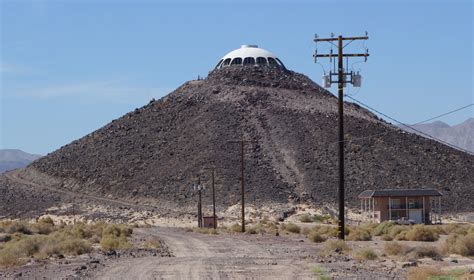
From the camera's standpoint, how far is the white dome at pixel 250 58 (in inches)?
6240

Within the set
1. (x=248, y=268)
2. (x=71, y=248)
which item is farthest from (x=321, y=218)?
(x=248, y=268)

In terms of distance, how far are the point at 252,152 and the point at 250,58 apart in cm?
3764

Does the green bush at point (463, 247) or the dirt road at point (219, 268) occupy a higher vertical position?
the green bush at point (463, 247)

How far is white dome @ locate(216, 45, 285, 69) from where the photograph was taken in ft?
520

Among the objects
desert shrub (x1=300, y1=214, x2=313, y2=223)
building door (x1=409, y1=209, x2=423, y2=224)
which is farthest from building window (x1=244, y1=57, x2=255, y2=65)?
building door (x1=409, y1=209, x2=423, y2=224)

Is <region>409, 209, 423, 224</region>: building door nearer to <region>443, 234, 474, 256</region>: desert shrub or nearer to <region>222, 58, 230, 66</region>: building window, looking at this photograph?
<region>443, 234, 474, 256</region>: desert shrub

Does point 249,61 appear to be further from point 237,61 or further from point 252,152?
point 252,152

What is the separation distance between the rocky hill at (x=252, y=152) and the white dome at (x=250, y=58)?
15.9ft

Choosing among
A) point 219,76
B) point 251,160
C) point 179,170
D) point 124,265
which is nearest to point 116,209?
point 179,170

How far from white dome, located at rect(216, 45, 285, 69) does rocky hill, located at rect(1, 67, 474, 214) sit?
15.9ft

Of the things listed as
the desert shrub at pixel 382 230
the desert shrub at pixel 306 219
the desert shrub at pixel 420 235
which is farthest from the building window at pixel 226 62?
the desert shrub at pixel 420 235

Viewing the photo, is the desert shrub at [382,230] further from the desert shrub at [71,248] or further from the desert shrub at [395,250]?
the desert shrub at [71,248]

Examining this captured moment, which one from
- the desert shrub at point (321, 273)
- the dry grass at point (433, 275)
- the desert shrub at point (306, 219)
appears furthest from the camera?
the desert shrub at point (306, 219)

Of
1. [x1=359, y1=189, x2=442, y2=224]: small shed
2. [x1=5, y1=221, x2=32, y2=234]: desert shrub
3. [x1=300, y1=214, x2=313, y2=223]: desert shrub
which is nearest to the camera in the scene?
[x1=5, y1=221, x2=32, y2=234]: desert shrub
